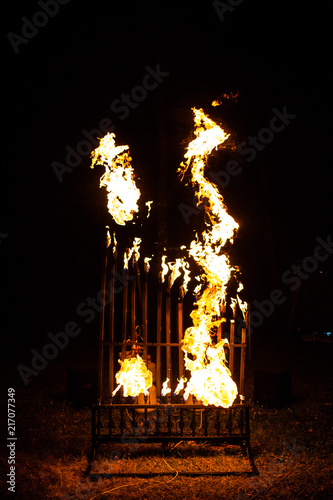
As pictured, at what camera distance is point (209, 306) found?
572cm

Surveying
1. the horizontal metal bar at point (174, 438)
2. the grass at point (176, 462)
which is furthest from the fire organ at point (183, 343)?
the grass at point (176, 462)

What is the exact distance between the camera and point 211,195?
20.3ft

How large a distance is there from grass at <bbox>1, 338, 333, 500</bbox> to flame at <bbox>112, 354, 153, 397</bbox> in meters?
0.76

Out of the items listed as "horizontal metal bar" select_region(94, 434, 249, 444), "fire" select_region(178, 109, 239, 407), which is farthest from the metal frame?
"fire" select_region(178, 109, 239, 407)

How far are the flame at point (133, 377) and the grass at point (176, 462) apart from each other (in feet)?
2.48

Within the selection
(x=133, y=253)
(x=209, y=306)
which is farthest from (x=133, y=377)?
(x=133, y=253)

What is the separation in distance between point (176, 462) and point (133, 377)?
1.07 metres

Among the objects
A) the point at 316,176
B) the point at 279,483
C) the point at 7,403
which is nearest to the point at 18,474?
the point at 279,483

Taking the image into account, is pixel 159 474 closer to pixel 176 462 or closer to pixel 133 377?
pixel 176 462

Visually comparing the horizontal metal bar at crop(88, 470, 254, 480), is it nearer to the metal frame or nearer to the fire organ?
the metal frame

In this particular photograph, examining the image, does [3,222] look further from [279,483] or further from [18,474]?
[279,483]

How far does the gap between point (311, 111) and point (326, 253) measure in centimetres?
471

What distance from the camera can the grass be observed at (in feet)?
15.6

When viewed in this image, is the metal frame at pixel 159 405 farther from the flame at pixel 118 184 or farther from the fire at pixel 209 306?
the flame at pixel 118 184
